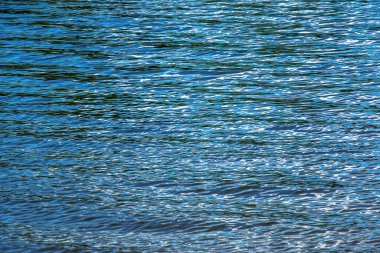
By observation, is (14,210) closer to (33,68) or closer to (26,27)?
(33,68)

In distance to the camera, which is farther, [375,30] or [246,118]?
[375,30]

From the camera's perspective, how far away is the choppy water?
8359 mm

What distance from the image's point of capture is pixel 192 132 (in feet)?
36.5

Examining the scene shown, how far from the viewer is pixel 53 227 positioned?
8.48 meters

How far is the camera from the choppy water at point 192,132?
8.36 metres

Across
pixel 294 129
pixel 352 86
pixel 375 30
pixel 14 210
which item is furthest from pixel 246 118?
pixel 375 30

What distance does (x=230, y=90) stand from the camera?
42.4 ft

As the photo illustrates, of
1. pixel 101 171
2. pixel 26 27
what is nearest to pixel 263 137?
pixel 101 171

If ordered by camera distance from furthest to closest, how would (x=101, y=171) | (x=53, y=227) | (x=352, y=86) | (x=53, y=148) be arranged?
(x=352, y=86) → (x=53, y=148) → (x=101, y=171) → (x=53, y=227)

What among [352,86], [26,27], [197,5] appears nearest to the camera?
[352,86]

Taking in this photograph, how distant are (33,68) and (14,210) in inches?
235

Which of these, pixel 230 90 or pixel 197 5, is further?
pixel 197 5

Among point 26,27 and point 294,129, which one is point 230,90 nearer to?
point 294,129

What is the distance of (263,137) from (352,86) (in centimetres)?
264
